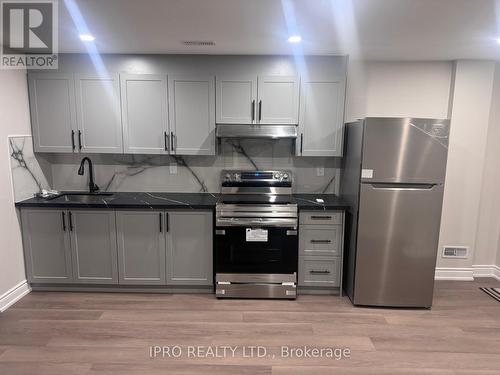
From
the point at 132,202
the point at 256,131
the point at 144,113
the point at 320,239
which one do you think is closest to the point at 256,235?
the point at 320,239

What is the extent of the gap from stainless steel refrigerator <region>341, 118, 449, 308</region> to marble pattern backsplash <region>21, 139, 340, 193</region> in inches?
24.6

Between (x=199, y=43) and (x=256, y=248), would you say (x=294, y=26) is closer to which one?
(x=199, y=43)

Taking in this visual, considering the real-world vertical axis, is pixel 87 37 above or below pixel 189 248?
above

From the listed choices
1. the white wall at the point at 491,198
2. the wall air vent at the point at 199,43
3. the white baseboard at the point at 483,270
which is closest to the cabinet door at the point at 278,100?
the wall air vent at the point at 199,43

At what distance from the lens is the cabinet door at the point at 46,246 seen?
3074 millimetres

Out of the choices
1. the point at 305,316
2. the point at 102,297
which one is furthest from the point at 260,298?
the point at 102,297

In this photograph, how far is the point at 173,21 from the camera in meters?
2.24

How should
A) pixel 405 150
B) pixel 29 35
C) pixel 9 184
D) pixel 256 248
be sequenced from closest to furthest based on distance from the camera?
pixel 29 35
pixel 405 150
pixel 9 184
pixel 256 248

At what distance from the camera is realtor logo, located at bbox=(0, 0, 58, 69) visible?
2051 millimetres

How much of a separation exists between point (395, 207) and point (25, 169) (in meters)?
3.52

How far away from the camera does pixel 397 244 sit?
2.88 metres

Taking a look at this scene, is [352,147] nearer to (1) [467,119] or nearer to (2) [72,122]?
(1) [467,119]

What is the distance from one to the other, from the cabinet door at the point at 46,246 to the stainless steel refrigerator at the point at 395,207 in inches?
109

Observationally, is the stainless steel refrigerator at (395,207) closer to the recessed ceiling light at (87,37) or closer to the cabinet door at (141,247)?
the cabinet door at (141,247)
